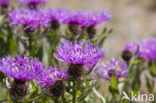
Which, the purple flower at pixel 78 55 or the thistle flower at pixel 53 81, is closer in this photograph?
the purple flower at pixel 78 55

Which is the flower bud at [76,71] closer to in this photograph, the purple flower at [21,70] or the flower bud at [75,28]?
the purple flower at [21,70]

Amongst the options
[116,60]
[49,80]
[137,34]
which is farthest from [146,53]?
[137,34]

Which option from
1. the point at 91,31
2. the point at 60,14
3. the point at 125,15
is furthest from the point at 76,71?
the point at 125,15

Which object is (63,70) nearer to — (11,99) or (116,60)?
(11,99)

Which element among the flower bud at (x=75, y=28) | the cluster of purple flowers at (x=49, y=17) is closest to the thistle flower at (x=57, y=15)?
the cluster of purple flowers at (x=49, y=17)

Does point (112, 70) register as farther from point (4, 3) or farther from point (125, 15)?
point (125, 15)

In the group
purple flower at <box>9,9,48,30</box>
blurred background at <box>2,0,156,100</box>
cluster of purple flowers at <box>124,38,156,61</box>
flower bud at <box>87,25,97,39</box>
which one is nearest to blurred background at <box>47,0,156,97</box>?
blurred background at <box>2,0,156,100</box>
